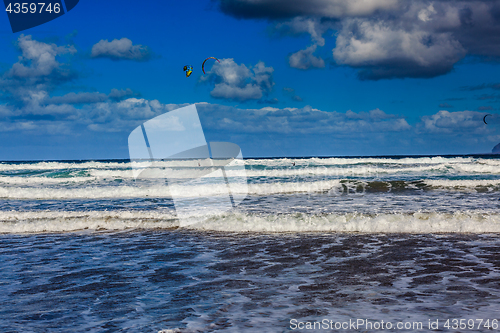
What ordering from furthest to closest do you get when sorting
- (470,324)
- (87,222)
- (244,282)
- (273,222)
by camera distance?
(87,222)
(273,222)
(244,282)
(470,324)

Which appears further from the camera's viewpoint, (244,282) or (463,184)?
(463,184)

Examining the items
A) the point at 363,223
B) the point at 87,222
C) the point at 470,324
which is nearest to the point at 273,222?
the point at 363,223

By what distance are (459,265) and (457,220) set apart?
11.4 ft

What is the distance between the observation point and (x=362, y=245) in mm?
7191

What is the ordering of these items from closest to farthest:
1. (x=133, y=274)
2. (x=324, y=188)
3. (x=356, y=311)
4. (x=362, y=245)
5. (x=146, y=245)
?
(x=356, y=311)
(x=133, y=274)
(x=362, y=245)
(x=146, y=245)
(x=324, y=188)

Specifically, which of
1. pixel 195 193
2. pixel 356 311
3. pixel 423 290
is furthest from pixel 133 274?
pixel 195 193

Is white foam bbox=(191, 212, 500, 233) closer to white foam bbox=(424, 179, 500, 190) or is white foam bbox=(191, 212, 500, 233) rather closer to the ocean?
the ocean

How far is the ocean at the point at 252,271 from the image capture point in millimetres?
3822

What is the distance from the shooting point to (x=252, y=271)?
221 inches

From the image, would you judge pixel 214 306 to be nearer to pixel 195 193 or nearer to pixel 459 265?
pixel 459 265

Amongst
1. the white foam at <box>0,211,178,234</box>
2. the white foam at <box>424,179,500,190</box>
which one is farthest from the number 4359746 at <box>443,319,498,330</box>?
the white foam at <box>424,179,500,190</box>

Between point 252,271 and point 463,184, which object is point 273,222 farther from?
point 463,184

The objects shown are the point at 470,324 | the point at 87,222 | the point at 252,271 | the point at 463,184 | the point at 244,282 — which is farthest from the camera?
the point at 463,184

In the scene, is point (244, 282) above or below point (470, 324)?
above
